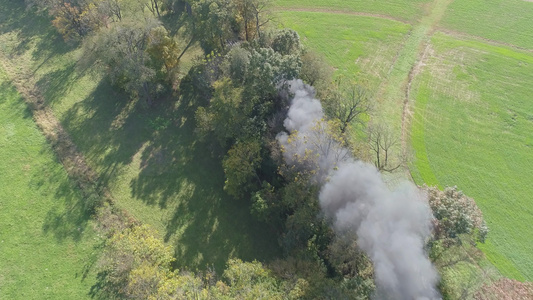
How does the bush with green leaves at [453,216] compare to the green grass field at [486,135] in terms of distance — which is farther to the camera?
the green grass field at [486,135]

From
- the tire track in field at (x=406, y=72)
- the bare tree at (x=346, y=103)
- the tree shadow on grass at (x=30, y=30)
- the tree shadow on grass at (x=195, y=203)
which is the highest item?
the tree shadow on grass at (x=30, y=30)

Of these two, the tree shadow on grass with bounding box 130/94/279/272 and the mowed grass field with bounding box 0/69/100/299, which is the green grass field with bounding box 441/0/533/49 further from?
the mowed grass field with bounding box 0/69/100/299

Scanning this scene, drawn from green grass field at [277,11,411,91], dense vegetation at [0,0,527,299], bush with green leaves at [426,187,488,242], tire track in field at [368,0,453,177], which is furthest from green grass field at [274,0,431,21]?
bush with green leaves at [426,187,488,242]

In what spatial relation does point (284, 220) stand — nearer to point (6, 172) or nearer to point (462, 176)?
point (462, 176)

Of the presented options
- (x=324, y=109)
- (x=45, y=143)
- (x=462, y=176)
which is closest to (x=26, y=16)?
(x=45, y=143)

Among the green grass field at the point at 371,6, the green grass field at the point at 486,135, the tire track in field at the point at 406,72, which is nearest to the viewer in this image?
the green grass field at the point at 486,135

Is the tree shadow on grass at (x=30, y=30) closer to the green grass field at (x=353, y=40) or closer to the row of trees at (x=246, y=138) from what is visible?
the row of trees at (x=246, y=138)

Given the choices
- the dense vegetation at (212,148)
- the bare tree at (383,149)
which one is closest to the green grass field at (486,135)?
the bare tree at (383,149)
